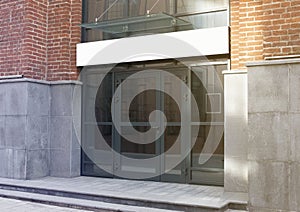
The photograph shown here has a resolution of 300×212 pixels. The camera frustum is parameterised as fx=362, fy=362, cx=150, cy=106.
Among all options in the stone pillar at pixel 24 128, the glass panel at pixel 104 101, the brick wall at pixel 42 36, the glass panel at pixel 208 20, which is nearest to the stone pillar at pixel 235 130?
the glass panel at pixel 208 20

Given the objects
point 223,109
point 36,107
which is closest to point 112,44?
point 36,107

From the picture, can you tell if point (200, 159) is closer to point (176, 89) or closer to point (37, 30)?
point (176, 89)

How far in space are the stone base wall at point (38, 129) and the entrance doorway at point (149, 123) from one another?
31 cm

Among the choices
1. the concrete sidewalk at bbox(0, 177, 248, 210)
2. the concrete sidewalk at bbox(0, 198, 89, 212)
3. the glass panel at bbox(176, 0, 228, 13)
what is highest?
the glass panel at bbox(176, 0, 228, 13)

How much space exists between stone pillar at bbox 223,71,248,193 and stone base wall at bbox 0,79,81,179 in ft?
9.78

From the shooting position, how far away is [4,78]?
7027mm

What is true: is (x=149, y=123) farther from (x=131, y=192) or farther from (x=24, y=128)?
(x=24, y=128)

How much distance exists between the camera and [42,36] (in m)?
7.20

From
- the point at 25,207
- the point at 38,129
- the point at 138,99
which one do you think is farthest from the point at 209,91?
the point at 25,207

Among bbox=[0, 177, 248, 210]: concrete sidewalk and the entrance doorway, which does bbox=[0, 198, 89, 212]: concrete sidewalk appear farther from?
the entrance doorway

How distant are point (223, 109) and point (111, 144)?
227cm

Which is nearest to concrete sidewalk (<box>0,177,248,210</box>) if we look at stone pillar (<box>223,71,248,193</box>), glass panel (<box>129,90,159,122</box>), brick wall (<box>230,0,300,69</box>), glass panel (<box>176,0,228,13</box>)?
stone pillar (<box>223,71,248,193</box>)

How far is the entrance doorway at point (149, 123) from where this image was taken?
6066mm

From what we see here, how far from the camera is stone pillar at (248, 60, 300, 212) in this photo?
14.8ft
